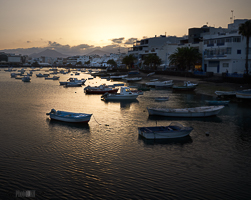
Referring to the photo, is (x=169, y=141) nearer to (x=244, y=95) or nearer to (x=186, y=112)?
(x=186, y=112)

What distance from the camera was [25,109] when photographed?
35812mm

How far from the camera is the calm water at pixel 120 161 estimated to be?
13.2m

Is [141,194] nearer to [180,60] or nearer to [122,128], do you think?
[122,128]

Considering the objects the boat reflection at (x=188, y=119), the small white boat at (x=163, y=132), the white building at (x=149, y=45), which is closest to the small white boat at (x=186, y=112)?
the boat reflection at (x=188, y=119)

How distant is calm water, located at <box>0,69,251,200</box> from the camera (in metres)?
13.2

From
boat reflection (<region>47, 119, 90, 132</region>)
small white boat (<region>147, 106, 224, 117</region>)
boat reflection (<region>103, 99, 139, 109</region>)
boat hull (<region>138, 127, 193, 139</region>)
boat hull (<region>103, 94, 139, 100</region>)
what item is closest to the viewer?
boat hull (<region>138, 127, 193, 139</region>)

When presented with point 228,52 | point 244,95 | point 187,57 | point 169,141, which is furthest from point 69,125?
point 187,57

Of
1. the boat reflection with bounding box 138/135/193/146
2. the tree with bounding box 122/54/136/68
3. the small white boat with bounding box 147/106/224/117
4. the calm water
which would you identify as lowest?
the calm water

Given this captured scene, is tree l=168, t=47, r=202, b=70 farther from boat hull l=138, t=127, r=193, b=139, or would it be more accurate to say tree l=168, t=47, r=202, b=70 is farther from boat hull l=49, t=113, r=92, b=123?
boat hull l=138, t=127, r=193, b=139

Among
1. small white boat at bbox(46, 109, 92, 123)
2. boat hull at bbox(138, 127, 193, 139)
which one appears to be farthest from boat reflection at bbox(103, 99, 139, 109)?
boat hull at bbox(138, 127, 193, 139)

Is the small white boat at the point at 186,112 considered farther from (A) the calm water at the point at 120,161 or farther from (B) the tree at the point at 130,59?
(B) the tree at the point at 130,59

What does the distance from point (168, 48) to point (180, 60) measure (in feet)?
90.3

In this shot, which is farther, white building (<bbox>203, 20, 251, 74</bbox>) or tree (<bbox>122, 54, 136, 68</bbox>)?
tree (<bbox>122, 54, 136, 68</bbox>)

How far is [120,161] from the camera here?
17.0m
